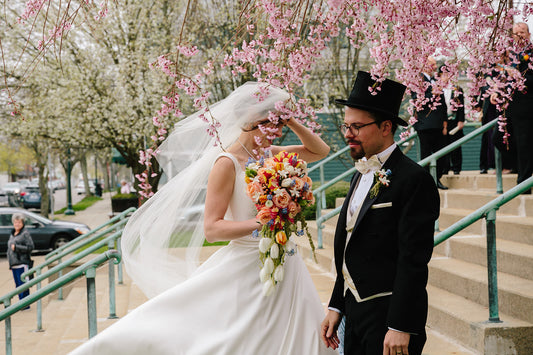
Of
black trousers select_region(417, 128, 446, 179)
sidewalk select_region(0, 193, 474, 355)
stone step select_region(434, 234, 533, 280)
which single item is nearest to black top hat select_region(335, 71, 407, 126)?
sidewalk select_region(0, 193, 474, 355)

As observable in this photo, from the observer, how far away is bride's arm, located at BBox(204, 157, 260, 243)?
309 centimetres

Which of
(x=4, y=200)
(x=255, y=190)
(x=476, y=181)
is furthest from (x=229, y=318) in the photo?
(x=4, y=200)

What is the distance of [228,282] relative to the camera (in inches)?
122

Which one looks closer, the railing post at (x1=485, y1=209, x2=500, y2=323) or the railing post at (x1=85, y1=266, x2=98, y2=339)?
the railing post at (x1=485, y1=209, x2=500, y2=323)

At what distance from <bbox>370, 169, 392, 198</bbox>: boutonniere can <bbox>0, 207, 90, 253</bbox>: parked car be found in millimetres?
15014

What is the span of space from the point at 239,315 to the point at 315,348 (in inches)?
17.7

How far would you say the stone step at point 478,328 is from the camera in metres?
3.75

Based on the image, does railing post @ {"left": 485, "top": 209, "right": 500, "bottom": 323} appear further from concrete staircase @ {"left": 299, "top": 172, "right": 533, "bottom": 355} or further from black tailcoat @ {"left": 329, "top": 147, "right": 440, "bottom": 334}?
black tailcoat @ {"left": 329, "top": 147, "right": 440, "bottom": 334}

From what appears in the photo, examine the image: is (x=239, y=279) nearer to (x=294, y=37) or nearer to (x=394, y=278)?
(x=394, y=278)

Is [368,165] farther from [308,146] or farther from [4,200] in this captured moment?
[4,200]

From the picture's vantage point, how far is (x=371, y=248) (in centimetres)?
238

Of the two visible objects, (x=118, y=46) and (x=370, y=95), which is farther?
(x=118, y=46)

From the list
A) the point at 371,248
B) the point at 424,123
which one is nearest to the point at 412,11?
the point at 371,248

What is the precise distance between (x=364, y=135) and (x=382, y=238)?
0.47 meters
